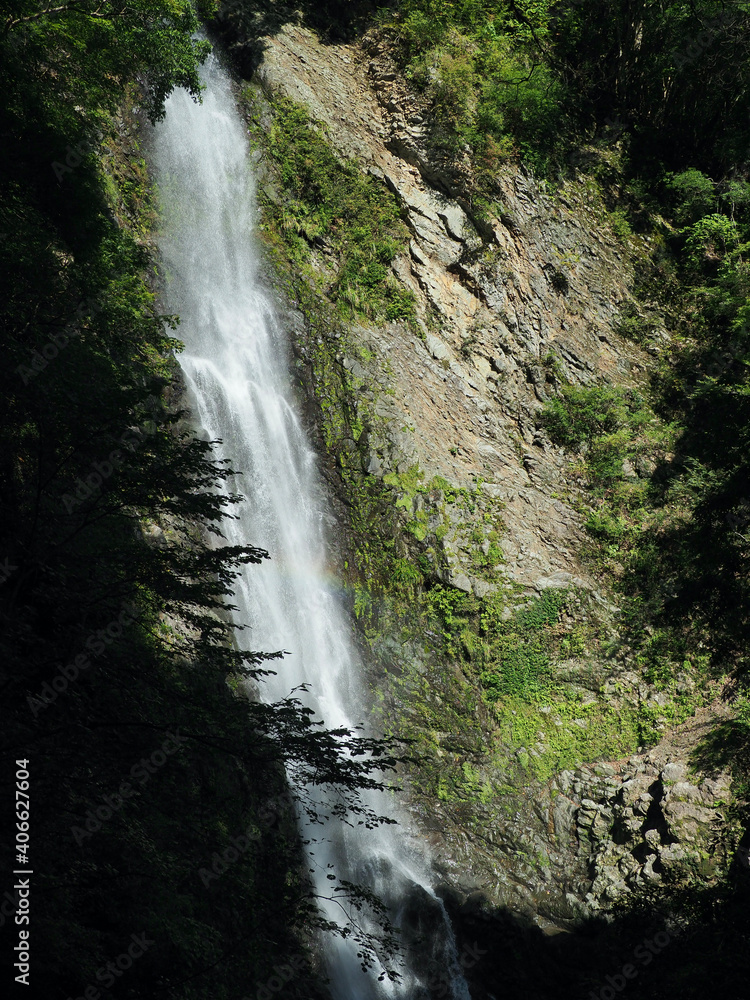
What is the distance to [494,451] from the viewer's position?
613 inches

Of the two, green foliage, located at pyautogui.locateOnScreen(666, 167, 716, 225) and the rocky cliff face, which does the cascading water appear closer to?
the rocky cliff face

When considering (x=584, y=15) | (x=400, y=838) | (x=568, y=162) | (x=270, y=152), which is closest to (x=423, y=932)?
(x=400, y=838)

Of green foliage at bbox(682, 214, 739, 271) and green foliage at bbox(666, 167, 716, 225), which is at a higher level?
green foliage at bbox(666, 167, 716, 225)

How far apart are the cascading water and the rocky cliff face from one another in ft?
2.34

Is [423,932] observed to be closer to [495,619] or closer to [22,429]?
[495,619]

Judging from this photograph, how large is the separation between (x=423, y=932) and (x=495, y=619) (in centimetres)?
536

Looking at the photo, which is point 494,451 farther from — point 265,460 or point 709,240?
point 709,240

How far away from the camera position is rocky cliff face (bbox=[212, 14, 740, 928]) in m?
11.5

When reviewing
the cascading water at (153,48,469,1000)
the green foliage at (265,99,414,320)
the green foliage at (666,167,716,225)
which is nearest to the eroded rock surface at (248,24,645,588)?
the green foliage at (265,99,414,320)

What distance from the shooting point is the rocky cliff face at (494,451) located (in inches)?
453

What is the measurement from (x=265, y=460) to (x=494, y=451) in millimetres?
5239

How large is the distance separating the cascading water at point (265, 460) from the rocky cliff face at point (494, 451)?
71cm

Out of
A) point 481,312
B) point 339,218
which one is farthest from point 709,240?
point 339,218

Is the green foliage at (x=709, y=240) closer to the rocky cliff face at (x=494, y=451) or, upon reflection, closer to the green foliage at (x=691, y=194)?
the green foliage at (x=691, y=194)
